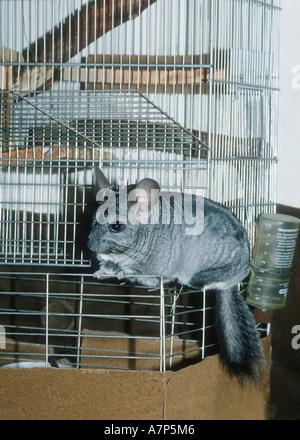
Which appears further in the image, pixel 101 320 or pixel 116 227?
pixel 101 320

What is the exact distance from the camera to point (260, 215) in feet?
7.20

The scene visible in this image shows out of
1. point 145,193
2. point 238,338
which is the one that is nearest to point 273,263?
point 238,338

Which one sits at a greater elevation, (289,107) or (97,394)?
Answer: (289,107)

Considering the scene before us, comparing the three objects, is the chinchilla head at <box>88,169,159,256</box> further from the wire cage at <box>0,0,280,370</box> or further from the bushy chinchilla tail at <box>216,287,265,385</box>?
the bushy chinchilla tail at <box>216,287,265,385</box>

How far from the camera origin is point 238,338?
1903 mm

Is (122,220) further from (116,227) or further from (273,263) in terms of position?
(273,263)

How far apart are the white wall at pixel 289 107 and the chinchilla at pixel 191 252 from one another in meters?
0.61

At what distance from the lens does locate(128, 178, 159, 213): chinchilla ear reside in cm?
174

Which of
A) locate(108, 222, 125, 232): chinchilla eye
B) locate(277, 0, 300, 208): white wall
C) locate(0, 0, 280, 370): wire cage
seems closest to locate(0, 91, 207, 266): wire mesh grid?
locate(0, 0, 280, 370): wire cage

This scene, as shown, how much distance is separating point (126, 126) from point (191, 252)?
67 centimetres

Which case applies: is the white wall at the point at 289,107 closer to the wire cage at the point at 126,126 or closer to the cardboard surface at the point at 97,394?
the wire cage at the point at 126,126

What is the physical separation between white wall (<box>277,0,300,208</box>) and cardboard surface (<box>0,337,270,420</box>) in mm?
1134

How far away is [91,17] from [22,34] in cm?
35

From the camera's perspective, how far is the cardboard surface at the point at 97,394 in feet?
5.13
